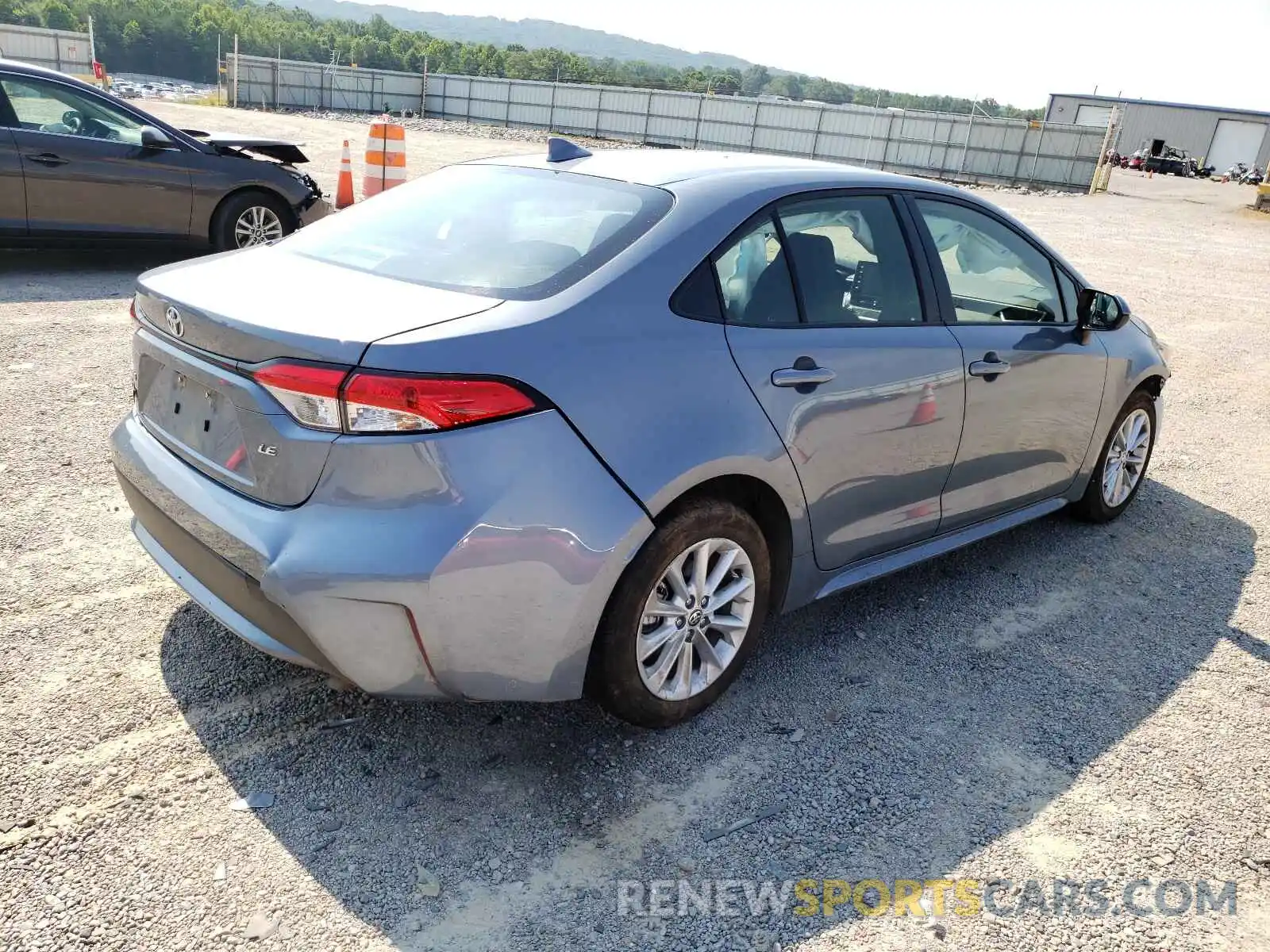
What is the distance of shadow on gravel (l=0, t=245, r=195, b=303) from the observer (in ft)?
25.2

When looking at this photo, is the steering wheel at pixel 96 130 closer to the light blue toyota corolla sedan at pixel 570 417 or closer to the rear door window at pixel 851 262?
the light blue toyota corolla sedan at pixel 570 417

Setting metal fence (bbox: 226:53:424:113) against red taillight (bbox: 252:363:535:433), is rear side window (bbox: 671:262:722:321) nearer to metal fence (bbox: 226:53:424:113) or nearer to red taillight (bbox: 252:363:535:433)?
red taillight (bbox: 252:363:535:433)

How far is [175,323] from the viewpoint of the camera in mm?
2830

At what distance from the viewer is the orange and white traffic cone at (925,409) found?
11.5 feet

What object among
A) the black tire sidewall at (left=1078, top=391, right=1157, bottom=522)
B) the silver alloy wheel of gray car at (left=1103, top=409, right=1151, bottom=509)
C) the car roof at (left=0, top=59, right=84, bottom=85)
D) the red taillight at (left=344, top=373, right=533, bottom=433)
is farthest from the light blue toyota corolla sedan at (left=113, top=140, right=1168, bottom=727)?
the car roof at (left=0, top=59, right=84, bottom=85)

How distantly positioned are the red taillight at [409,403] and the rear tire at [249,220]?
22.4ft

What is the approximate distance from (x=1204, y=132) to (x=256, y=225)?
76115mm

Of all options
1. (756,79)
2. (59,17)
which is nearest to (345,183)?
(59,17)

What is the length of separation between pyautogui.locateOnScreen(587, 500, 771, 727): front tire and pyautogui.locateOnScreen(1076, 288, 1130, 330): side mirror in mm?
2162

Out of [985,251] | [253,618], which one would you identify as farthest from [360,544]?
[985,251]

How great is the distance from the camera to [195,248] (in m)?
8.86

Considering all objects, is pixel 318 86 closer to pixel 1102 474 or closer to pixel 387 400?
pixel 1102 474

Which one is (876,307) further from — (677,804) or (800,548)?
(677,804)

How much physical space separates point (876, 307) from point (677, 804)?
5.88 feet
